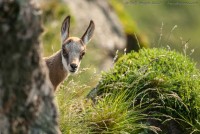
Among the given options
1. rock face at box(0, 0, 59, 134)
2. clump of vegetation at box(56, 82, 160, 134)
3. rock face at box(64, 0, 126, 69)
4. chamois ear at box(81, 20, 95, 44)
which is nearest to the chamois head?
chamois ear at box(81, 20, 95, 44)

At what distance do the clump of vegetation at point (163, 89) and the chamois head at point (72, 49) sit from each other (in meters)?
0.50

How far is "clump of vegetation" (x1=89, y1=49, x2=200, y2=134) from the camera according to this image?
9938 mm

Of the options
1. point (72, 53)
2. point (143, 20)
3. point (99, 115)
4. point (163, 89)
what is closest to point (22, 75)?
point (99, 115)

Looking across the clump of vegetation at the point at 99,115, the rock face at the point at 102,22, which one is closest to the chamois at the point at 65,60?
the clump of vegetation at the point at 99,115

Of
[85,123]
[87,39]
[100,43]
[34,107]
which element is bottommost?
[34,107]

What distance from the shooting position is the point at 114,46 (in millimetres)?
26656

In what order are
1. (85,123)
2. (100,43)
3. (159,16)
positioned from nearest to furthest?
(85,123) < (100,43) < (159,16)

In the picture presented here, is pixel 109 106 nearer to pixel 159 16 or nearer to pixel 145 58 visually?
pixel 145 58

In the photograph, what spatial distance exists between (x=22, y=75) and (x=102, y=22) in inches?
851

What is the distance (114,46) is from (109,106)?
16975mm

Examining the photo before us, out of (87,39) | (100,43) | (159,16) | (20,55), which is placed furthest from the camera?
(159,16)

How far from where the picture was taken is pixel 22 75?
20.4 ft

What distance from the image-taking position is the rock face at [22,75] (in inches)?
236

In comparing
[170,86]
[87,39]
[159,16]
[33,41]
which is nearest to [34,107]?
[33,41]
